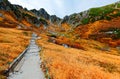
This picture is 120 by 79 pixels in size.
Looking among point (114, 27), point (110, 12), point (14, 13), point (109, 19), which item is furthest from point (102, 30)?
point (14, 13)

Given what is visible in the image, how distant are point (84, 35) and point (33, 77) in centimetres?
14503

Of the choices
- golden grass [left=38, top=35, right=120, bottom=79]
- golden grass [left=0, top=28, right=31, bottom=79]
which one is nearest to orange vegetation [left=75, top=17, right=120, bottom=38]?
golden grass [left=0, top=28, right=31, bottom=79]

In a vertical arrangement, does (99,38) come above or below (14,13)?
below

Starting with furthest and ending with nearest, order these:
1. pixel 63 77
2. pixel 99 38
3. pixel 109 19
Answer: pixel 109 19
pixel 99 38
pixel 63 77

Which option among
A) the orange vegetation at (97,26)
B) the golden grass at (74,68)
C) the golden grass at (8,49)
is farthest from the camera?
the orange vegetation at (97,26)

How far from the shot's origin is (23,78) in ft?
72.6

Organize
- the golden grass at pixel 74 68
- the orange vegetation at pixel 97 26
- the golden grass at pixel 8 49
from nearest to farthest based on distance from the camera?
the golden grass at pixel 74 68, the golden grass at pixel 8 49, the orange vegetation at pixel 97 26

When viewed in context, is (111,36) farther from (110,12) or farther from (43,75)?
(43,75)

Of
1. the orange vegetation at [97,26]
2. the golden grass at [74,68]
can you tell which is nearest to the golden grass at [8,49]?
the golden grass at [74,68]

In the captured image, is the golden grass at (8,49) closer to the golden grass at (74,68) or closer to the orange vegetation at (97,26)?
the golden grass at (74,68)

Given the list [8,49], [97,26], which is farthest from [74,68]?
[97,26]

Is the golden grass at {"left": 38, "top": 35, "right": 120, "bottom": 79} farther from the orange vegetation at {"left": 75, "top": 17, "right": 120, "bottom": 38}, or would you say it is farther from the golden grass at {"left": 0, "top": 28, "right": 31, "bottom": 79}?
the orange vegetation at {"left": 75, "top": 17, "right": 120, "bottom": 38}

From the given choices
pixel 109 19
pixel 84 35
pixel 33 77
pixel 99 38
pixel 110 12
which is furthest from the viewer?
pixel 110 12

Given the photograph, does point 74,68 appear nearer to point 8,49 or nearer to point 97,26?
point 8,49
